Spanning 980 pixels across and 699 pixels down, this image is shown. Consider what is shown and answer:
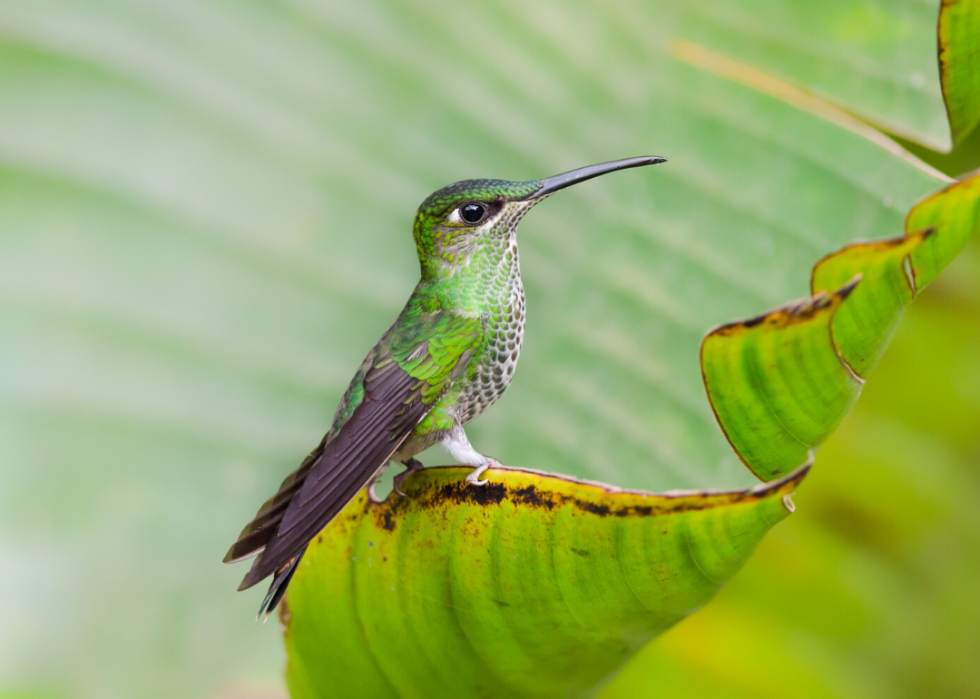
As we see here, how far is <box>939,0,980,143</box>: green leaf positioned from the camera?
344 mm

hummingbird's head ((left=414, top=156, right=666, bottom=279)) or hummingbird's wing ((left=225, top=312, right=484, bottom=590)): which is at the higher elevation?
hummingbird's head ((left=414, top=156, right=666, bottom=279))

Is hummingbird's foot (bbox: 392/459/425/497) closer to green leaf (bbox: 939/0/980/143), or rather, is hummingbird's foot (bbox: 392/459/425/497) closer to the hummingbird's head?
the hummingbird's head

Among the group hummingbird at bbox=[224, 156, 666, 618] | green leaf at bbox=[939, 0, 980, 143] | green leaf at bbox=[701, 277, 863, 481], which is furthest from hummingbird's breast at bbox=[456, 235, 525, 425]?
green leaf at bbox=[939, 0, 980, 143]

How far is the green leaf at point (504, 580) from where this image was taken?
0.83 feet

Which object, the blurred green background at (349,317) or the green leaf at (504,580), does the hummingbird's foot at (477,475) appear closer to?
the green leaf at (504,580)

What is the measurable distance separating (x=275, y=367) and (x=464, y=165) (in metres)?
0.17

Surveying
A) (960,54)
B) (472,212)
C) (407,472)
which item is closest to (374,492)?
(407,472)

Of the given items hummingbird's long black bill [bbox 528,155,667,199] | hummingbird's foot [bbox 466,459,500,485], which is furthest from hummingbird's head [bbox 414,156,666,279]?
hummingbird's foot [bbox 466,459,500,485]

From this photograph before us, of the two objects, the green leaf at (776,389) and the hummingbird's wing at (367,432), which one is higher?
the hummingbird's wing at (367,432)

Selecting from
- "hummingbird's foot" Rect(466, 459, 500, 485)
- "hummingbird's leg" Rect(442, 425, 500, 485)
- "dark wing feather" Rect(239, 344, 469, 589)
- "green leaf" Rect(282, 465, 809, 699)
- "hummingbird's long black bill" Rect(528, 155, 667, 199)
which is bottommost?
"green leaf" Rect(282, 465, 809, 699)

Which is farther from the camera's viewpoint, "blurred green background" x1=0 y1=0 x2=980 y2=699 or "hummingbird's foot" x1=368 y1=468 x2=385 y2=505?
"blurred green background" x1=0 y1=0 x2=980 y2=699

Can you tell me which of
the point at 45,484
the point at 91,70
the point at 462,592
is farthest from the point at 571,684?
the point at 91,70

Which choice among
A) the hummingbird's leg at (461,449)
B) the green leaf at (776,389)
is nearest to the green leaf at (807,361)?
the green leaf at (776,389)

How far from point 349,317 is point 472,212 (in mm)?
156
